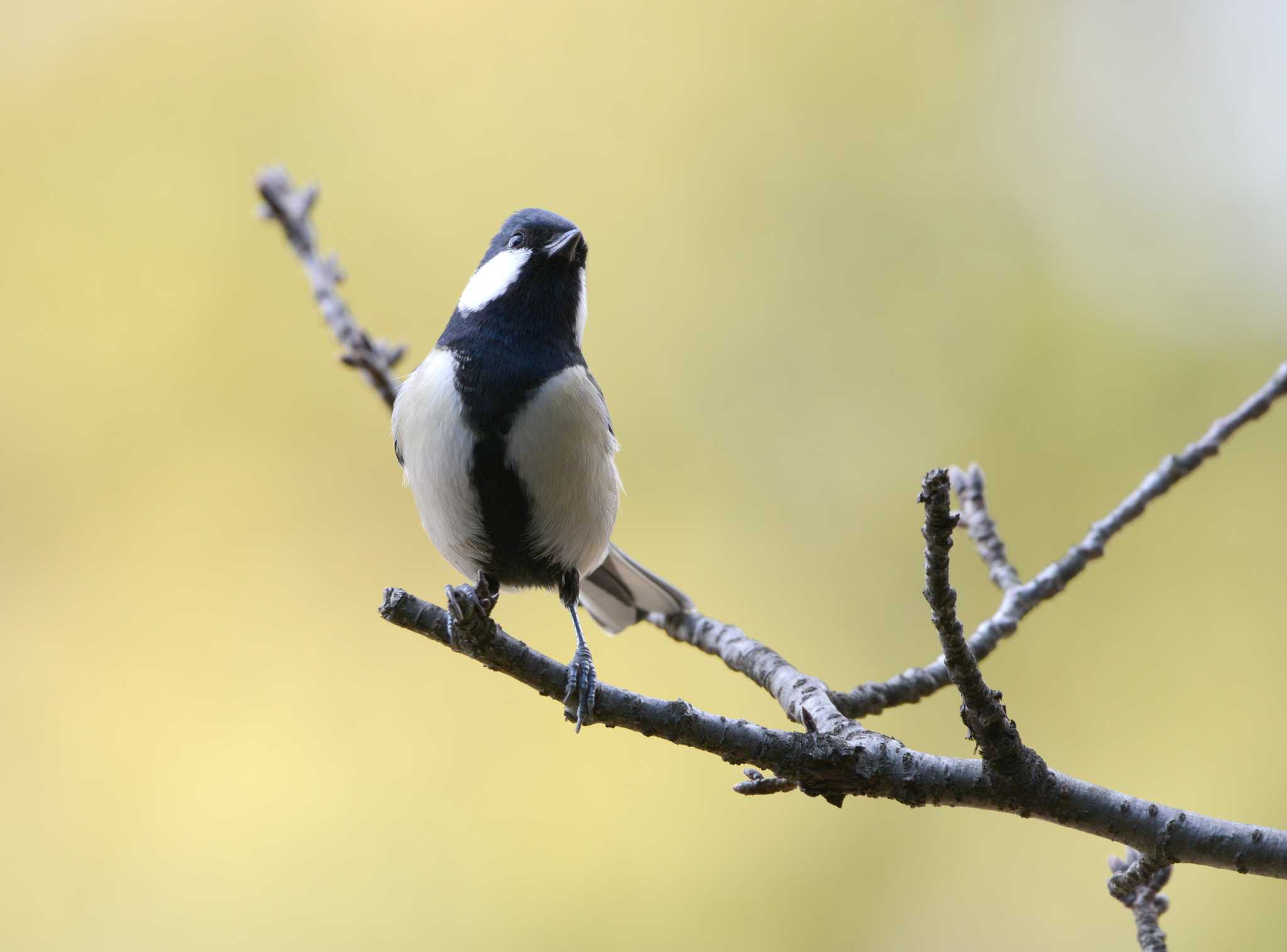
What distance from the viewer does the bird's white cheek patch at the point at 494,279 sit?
2.75 m

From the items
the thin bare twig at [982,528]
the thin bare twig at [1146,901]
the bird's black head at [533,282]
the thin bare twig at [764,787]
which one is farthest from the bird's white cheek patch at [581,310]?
the thin bare twig at [1146,901]

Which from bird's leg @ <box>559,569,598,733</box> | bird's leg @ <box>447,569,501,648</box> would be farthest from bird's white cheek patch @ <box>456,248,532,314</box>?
bird's leg @ <box>447,569,501,648</box>

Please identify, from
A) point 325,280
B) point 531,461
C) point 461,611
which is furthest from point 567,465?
point 325,280

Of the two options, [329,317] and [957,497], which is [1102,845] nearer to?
[957,497]

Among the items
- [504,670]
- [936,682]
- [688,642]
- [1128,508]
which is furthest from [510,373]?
[1128,508]

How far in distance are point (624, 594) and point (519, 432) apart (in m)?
0.91

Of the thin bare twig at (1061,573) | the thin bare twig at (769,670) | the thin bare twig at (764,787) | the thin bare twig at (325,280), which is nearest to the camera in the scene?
the thin bare twig at (764,787)

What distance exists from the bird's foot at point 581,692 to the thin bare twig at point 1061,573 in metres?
0.64

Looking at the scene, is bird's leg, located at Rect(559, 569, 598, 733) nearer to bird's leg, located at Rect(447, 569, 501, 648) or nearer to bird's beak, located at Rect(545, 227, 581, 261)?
bird's leg, located at Rect(447, 569, 501, 648)

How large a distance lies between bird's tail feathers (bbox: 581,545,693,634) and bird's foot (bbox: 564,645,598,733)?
990mm

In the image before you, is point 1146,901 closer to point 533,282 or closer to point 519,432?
point 519,432

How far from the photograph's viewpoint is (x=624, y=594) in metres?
3.19

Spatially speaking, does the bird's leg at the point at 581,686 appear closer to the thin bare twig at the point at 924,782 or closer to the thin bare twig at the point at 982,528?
the thin bare twig at the point at 924,782

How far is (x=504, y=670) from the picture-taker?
6.50ft
